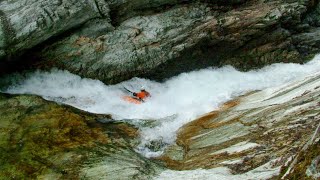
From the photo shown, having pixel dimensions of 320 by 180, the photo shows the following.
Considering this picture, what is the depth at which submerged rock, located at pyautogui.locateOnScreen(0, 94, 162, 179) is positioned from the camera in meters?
14.8

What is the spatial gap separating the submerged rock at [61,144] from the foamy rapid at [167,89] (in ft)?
6.54

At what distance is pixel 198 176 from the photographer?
543 inches

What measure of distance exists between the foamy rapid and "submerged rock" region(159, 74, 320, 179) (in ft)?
6.74

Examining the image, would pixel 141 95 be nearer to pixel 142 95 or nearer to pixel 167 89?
pixel 142 95

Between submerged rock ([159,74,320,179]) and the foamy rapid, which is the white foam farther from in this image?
the foamy rapid

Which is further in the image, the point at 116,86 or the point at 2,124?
the point at 116,86

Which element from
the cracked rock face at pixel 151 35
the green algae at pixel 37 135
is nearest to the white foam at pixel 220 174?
the green algae at pixel 37 135

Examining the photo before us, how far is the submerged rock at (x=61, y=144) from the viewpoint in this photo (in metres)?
14.8

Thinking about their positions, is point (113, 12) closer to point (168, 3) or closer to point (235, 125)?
point (168, 3)

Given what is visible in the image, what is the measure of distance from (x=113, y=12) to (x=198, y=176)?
12847mm

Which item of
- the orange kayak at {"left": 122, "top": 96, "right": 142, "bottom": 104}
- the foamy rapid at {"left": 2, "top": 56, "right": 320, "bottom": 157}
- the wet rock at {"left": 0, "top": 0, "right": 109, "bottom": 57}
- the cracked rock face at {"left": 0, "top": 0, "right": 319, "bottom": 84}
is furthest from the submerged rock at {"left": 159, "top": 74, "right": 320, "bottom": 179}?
the wet rock at {"left": 0, "top": 0, "right": 109, "bottom": 57}

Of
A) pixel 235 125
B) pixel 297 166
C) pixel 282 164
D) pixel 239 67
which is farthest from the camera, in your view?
pixel 239 67

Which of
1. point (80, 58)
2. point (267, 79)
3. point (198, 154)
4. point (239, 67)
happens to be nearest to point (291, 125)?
point (198, 154)

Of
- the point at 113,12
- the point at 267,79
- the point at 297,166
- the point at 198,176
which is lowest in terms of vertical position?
the point at 267,79
